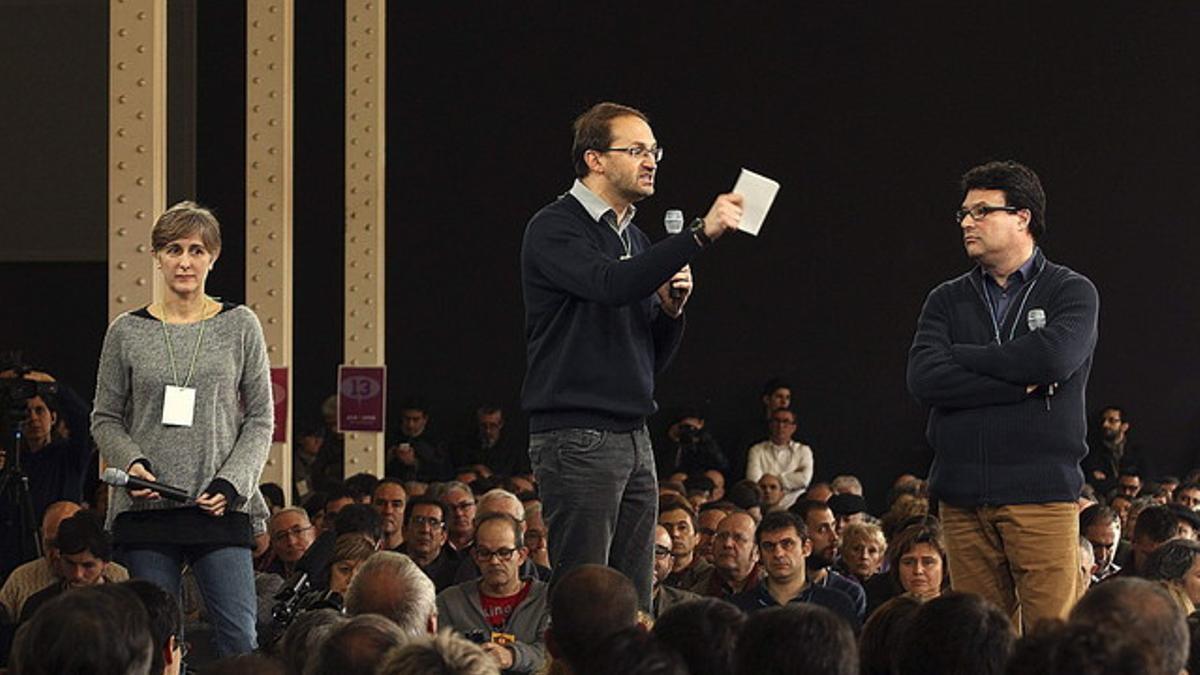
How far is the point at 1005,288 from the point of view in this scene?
4777 millimetres

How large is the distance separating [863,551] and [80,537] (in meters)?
3.21

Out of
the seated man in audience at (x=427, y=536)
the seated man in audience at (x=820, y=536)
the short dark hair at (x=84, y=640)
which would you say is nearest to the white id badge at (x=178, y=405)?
the short dark hair at (x=84, y=640)

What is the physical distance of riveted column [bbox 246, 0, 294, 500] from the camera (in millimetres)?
10195

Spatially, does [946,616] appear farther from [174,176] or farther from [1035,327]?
[174,176]

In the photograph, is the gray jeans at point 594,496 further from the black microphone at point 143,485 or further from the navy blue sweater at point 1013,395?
the black microphone at point 143,485

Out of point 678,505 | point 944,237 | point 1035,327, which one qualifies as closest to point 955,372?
point 1035,327

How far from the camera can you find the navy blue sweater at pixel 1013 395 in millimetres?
4566

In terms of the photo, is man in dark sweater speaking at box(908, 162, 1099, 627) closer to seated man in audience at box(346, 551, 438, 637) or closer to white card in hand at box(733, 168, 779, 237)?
white card in hand at box(733, 168, 779, 237)

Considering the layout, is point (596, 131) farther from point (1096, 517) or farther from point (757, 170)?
point (757, 170)

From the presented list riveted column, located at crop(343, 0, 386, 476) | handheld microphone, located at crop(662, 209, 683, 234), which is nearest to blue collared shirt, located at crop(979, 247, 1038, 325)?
handheld microphone, located at crop(662, 209, 683, 234)

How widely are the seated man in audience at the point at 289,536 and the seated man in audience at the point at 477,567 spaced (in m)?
0.68

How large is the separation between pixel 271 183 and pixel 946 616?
734 cm

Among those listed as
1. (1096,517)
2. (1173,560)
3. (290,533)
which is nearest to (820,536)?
(1096,517)

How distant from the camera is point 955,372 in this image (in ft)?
15.3
